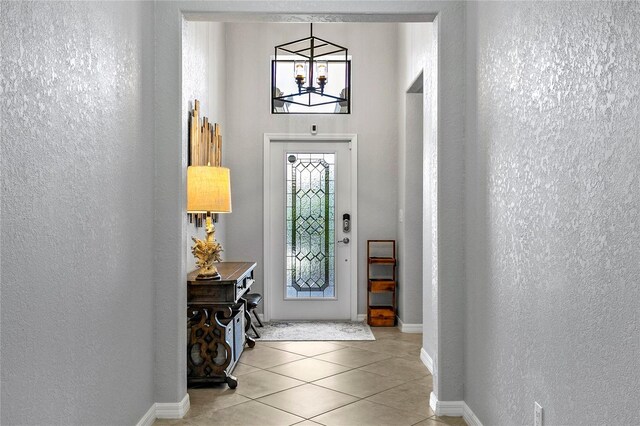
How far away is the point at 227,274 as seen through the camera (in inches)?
167

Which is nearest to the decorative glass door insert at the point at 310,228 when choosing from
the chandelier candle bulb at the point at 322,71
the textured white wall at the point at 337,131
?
the textured white wall at the point at 337,131

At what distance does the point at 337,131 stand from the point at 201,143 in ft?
6.20

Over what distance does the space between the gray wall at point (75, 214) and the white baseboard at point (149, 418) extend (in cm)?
6

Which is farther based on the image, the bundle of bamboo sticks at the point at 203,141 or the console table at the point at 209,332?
the bundle of bamboo sticks at the point at 203,141

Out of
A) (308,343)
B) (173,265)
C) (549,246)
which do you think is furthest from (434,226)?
(308,343)

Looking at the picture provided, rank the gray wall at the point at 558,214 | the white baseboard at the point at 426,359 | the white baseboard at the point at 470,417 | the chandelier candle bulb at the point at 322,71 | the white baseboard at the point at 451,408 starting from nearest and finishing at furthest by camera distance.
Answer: the gray wall at the point at 558,214 → the white baseboard at the point at 470,417 → the white baseboard at the point at 451,408 → the white baseboard at the point at 426,359 → the chandelier candle bulb at the point at 322,71

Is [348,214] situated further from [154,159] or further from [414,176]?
[154,159]

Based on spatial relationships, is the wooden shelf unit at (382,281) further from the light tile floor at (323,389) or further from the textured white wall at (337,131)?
the light tile floor at (323,389)

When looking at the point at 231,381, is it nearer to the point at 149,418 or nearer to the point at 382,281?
the point at 149,418

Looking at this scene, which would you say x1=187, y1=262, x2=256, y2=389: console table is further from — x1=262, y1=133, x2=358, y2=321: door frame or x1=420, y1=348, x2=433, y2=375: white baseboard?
x1=262, y1=133, x2=358, y2=321: door frame

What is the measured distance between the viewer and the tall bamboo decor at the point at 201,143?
4.50 metres

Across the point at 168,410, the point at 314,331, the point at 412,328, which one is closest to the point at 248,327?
the point at 314,331

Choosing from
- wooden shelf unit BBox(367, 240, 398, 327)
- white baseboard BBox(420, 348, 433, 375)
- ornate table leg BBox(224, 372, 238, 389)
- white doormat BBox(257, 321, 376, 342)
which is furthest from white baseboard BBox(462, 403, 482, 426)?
wooden shelf unit BBox(367, 240, 398, 327)

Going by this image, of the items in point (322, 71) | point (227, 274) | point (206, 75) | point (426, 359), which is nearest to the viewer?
point (227, 274)
